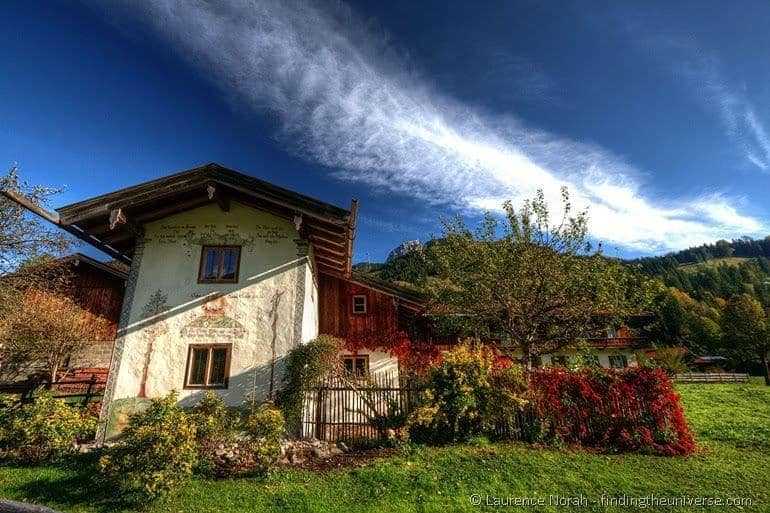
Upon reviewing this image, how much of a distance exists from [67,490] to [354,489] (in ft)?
20.7

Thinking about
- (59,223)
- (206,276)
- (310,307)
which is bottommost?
(310,307)

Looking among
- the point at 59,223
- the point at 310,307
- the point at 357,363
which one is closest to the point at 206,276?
the point at 310,307

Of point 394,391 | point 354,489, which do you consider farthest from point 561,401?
point 354,489

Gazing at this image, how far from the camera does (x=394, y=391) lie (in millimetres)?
11789

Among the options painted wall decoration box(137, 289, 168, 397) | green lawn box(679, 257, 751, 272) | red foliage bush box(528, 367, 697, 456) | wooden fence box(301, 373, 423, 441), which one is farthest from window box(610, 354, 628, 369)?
green lawn box(679, 257, 751, 272)

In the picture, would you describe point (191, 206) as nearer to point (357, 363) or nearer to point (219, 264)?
point (219, 264)

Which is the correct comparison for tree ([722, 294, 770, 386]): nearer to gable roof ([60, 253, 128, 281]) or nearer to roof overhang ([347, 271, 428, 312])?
roof overhang ([347, 271, 428, 312])

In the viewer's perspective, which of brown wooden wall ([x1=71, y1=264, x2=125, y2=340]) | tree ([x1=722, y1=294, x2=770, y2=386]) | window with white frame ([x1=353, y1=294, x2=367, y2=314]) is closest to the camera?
window with white frame ([x1=353, y1=294, x2=367, y2=314])

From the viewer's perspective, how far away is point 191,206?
45.1ft

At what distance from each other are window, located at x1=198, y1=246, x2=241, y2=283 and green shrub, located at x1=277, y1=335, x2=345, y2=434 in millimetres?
3574

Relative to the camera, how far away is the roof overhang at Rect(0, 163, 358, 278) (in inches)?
473

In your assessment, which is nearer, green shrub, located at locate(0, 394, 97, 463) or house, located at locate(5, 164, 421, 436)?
green shrub, located at locate(0, 394, 97, 463)

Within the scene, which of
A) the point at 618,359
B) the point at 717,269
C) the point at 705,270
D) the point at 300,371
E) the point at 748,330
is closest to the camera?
the point at 300,371

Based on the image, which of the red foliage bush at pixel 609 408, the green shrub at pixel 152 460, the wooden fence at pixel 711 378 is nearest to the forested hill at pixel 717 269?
the wooden fence at pixel 711 378
